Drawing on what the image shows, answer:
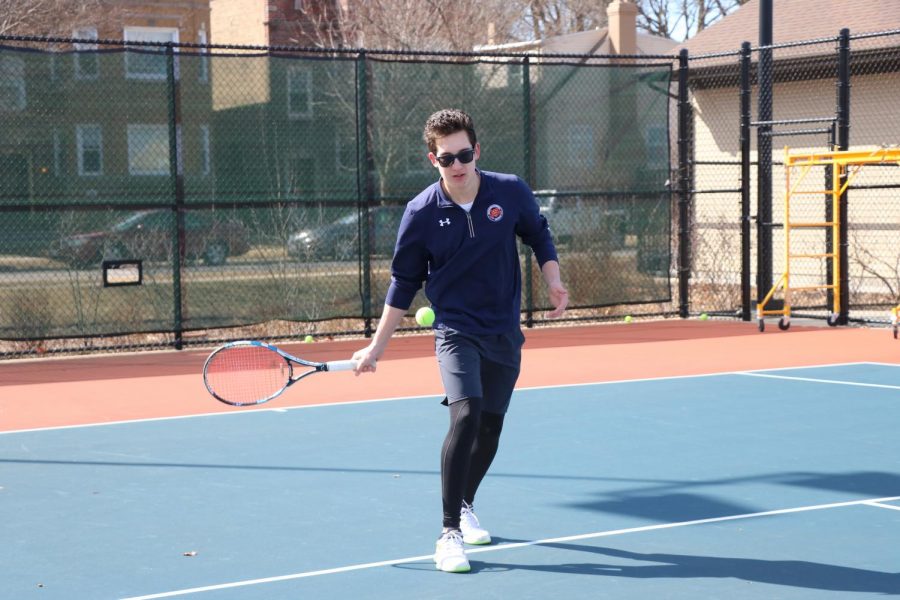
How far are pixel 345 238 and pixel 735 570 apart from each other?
8941 mm

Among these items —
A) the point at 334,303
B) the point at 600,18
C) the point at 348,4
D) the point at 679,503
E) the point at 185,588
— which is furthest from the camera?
the point at 600,18

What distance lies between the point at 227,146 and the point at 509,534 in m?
8.15

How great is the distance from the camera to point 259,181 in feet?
43.9

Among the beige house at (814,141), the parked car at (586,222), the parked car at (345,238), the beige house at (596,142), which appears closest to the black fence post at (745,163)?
the beige house at (596,142)

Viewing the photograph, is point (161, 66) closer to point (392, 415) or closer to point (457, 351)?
point (392, 415)

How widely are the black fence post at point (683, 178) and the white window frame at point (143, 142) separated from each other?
602 centimetres

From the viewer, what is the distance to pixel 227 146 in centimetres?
1327

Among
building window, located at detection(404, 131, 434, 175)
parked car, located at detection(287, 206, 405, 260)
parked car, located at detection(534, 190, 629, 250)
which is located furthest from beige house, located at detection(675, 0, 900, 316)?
parked car, located at detection(287, 206, 405, 260)

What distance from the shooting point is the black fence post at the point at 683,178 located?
51.0 ft

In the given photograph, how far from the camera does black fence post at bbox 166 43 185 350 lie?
1297 centimetres

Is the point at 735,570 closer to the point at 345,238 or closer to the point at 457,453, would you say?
the point at 457,453

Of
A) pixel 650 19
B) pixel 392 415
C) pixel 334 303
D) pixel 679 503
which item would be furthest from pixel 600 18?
pixel 679 503

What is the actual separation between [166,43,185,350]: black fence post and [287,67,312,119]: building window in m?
1.16

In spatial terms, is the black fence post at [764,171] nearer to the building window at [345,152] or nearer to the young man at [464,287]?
the building window at [345,152]
